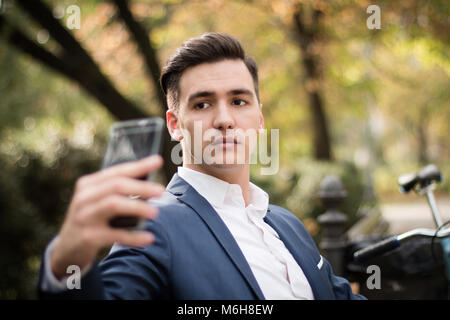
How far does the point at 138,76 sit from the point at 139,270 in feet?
35.6

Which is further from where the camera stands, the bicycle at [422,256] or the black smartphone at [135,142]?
the bicycle at [422,256]

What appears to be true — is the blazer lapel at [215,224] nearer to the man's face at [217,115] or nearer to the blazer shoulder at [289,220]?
the man's face at [217,115]

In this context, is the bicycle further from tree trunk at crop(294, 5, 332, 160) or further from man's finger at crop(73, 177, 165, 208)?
tree trunk at crop(294, 5, 332, 160)

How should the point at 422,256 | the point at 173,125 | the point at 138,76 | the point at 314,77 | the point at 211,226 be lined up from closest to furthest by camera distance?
the point at 211,226 → the point at 173,125 → the point at 422,256 → the point at 314,77 → the point at 138,76

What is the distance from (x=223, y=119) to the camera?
2006 millimetres

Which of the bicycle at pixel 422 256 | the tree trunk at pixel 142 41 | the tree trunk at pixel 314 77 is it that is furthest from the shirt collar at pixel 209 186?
the tree trunk at pixel 314 77

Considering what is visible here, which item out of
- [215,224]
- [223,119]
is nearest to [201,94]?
[223,119]

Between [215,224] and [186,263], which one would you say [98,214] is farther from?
[215,224]

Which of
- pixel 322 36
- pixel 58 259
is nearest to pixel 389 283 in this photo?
pixel 58 259

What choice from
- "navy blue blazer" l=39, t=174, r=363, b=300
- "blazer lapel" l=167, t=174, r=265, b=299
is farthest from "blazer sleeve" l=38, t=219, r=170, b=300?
"blazer lapel" l=167, t=174, r=265, b=299

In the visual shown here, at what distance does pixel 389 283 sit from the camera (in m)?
3.73

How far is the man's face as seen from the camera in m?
2.03

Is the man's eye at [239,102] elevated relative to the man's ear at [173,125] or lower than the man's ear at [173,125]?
elevated

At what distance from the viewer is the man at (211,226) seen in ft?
5.16
